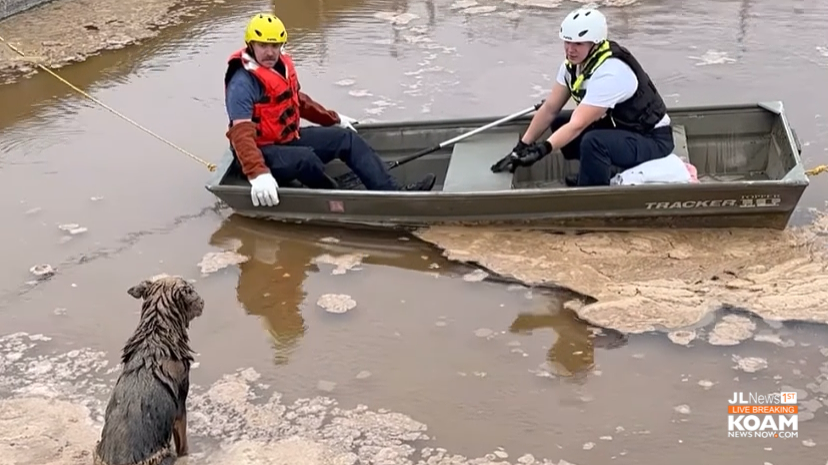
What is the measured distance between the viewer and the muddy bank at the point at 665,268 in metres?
5.82

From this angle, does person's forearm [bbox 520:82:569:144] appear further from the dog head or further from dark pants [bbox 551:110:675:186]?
the dog head

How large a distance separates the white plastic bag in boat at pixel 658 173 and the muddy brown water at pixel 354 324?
3.78ft

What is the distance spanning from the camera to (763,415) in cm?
497

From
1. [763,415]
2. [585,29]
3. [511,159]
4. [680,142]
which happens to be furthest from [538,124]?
[763,415]

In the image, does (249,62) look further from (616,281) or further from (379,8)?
(379,8)

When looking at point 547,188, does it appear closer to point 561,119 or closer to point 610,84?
point 561,119

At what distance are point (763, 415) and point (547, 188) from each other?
8.34 feet

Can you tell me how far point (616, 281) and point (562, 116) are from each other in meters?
1.64

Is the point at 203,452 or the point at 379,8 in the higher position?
the point at 379,8

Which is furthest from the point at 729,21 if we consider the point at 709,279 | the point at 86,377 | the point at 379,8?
the point at 86,377

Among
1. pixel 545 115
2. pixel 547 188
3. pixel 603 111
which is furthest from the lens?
pixel 545 115

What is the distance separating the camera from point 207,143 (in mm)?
8852

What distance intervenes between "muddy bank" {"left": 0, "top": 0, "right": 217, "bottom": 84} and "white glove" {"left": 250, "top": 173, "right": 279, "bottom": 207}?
5.18 meters

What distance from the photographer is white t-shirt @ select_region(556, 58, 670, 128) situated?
655 centimetres
